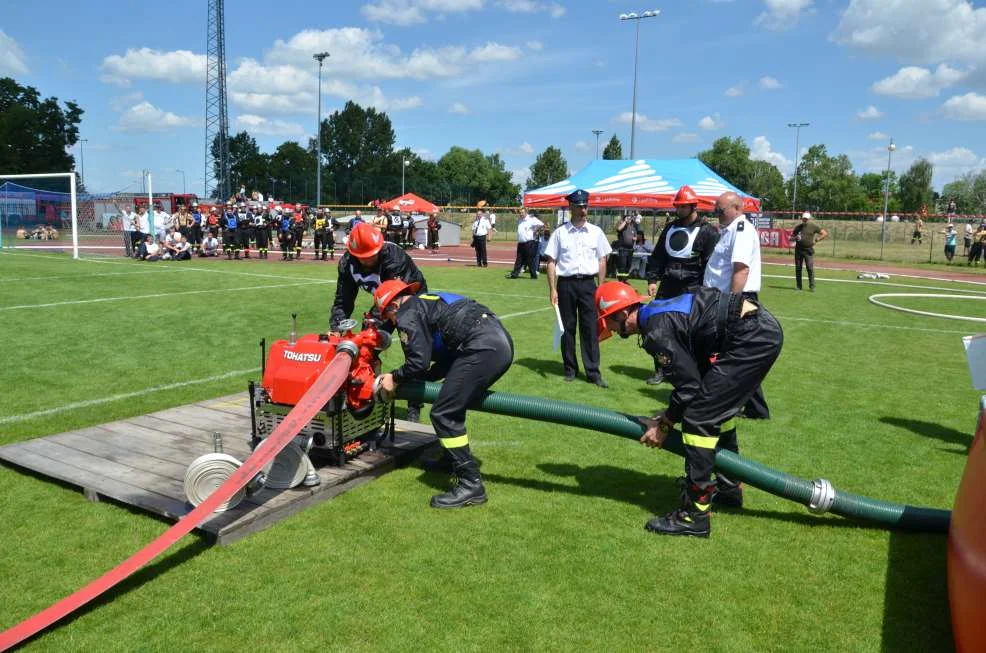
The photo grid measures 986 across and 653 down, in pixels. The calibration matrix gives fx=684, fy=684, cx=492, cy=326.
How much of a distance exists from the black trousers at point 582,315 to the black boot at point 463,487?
3.53 m

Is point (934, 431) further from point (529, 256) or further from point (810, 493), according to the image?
point (529, 256)

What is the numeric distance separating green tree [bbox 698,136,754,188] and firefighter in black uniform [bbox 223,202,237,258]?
9165 centimetres

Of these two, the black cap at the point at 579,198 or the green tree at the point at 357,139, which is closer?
the black cap at the point at 579,198

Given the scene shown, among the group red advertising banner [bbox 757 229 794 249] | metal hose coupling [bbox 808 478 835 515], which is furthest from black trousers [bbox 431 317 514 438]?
red advertising banner [bbox 757 229 794 249]

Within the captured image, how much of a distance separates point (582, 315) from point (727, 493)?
3.57 m

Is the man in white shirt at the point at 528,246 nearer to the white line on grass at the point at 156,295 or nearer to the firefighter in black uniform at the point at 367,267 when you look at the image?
the white line on grass at the point at 156,295

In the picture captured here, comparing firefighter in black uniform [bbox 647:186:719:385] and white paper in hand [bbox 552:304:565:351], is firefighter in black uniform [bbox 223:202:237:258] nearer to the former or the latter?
white paper in hand [bbox 552:304:565:351]

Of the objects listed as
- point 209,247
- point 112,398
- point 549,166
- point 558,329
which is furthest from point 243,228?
point 549,166

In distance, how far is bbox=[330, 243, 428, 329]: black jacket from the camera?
216 inches

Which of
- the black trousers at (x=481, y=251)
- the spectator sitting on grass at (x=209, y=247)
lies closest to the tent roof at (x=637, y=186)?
the black trousers at (x=481, y=251)

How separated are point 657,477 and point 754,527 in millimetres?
925

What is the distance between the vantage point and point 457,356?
4500mm

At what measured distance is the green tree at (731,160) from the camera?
10419 centimetres

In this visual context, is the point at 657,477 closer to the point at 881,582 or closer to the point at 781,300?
the point at 881,582
